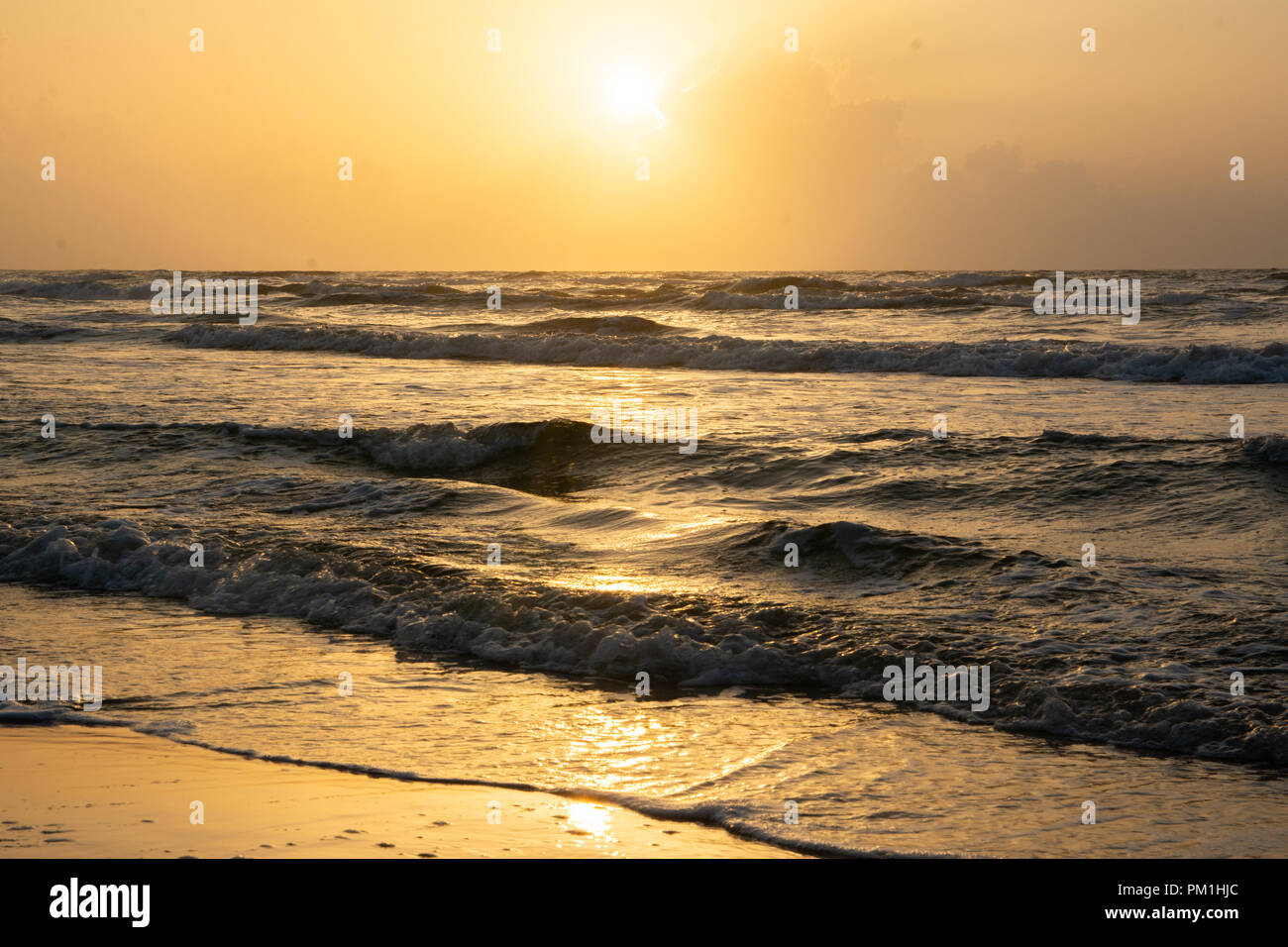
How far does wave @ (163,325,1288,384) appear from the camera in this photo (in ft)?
75.3

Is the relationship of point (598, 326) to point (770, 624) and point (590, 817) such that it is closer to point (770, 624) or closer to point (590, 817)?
point (770, 624)

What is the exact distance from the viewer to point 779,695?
6.80 m

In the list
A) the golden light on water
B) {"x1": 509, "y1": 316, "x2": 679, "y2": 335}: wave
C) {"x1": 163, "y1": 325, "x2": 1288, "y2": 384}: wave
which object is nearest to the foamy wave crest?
{"x1": 163, "y1": 325, "x2": 1288, "y2": 384}: wave

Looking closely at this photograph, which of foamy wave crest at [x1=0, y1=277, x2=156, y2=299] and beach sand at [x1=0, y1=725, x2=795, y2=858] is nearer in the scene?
beach sand at [x1=0, y1=725, x2=795, y2=858]

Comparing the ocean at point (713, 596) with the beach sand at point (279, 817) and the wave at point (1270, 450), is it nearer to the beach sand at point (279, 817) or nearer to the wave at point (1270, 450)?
the wave at point (1270, 450)

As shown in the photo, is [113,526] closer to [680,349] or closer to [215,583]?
[215,583]

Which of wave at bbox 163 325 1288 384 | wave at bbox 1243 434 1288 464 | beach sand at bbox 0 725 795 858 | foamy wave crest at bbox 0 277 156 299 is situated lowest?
beach sand at bbox 0 725 795 858

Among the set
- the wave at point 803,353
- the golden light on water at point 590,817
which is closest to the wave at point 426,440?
the golden light on water at point 590,817

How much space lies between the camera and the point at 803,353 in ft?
90.1

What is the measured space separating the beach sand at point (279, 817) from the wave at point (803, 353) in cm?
2059

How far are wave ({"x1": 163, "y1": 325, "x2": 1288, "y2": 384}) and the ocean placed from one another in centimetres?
259

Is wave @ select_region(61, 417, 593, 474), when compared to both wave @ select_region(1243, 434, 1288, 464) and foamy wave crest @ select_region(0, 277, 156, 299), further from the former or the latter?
foamy wave crest @ select_region(0, 277, 156, 299)

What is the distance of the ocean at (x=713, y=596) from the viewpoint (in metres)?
5.48

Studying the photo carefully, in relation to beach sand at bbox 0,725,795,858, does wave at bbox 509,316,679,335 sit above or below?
above
